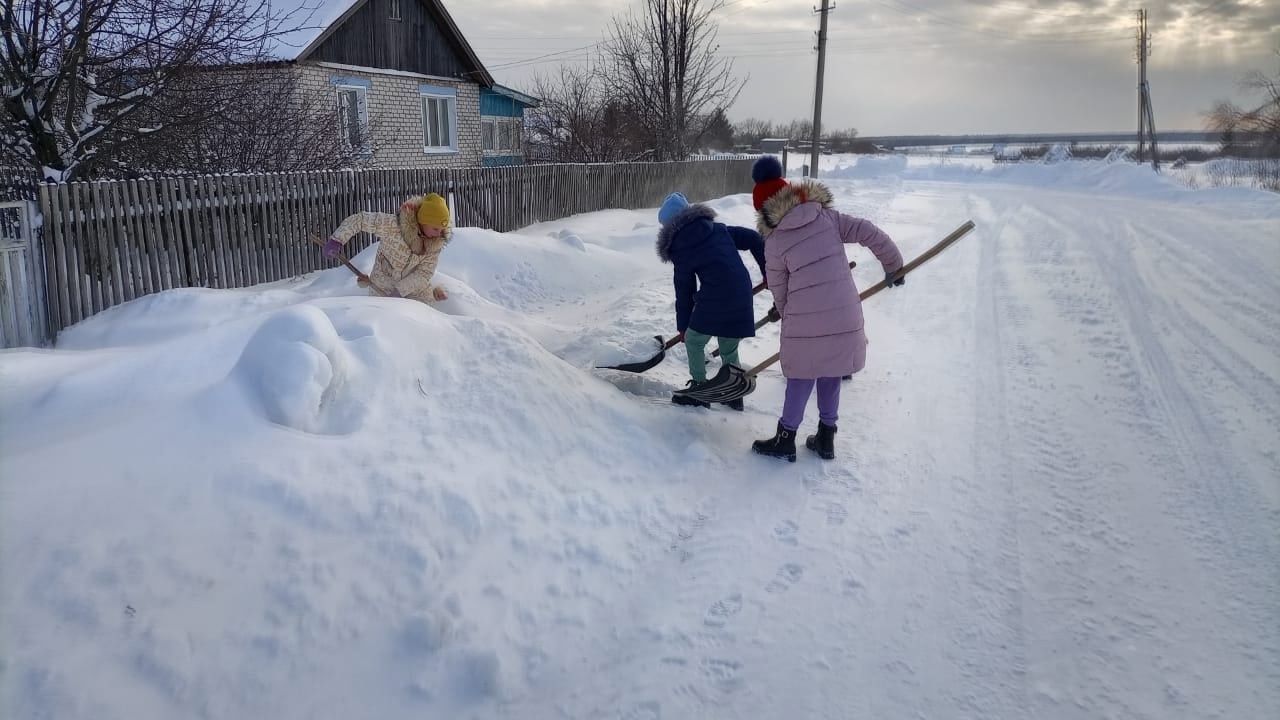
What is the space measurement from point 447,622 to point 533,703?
1.29ft

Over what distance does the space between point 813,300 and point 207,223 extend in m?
5.86

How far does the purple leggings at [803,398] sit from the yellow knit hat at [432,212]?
2.84 metres

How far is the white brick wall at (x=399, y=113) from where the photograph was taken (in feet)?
54.5

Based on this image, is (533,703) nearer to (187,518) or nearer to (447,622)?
(447,622)

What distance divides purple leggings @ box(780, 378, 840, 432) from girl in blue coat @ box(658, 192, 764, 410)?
66 centimetres

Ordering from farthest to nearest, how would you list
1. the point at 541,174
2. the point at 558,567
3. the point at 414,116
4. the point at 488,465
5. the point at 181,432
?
the point at 414,116 < the point at 541,174 < the point at 488,465 < the point at 558,567 < the point at 181,432

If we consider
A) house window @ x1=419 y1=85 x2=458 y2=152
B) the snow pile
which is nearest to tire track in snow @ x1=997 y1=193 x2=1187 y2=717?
house window @ x1=419 y1=85 x2=458 y2=152

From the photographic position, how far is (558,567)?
10.2 ft

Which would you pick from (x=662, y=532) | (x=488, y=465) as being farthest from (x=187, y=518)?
(x=662, y=532)

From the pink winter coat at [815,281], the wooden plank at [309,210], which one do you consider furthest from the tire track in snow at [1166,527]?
the wooden plank at [309,210]

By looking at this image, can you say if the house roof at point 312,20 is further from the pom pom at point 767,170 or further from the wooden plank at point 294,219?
the pom pom at point 767,170

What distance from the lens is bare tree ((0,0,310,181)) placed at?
6.51 m

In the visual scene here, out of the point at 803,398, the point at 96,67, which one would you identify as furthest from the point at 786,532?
the point at 96,67

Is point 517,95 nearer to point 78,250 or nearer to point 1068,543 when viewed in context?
point 78,250
